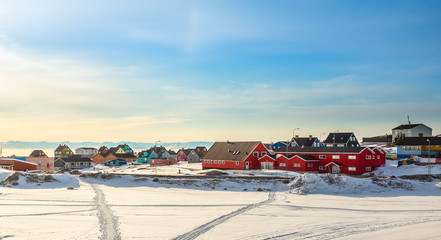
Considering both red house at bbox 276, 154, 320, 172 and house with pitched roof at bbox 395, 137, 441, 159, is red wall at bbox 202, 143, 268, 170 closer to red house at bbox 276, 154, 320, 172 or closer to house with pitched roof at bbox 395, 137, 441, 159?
red house at bbox 276, 154, 320, 172

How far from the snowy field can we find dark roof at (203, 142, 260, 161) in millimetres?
25914

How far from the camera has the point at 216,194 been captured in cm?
4659

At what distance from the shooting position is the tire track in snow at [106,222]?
2289 centimetres

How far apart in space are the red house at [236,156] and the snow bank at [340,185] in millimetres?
30146

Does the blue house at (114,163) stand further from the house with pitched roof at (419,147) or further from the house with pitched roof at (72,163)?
the house with pitched roof at (419,147)

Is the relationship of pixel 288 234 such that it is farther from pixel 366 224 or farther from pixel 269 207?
pixel 269 207

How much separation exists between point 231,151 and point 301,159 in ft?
56.9

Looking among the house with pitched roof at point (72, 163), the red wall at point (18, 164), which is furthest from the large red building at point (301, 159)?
the house with pitched roof at point (72, 163)

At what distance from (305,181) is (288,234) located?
2811 centimetres

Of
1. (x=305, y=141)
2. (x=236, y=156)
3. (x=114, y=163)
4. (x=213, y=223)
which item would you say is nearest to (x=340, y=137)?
(x=305, y=141)

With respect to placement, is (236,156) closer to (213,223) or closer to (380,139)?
(213,223)

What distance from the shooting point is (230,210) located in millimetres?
33125

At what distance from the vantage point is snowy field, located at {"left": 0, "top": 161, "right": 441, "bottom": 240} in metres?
24.0

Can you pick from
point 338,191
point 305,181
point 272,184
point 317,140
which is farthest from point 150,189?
point 317,140
